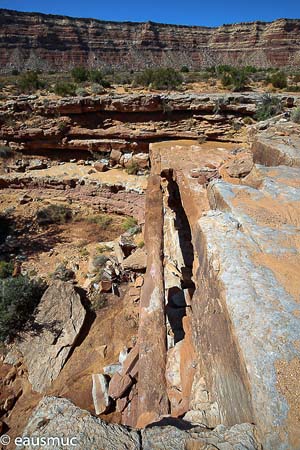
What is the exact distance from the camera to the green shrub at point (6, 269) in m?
5.83

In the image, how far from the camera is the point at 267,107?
10.2m

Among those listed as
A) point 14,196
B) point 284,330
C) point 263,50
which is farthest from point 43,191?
point 263,50

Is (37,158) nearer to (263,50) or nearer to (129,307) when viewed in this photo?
(129,307)

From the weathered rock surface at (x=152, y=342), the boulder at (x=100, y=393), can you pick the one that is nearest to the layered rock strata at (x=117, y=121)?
the weathered rock surface at (x=152, y=342)

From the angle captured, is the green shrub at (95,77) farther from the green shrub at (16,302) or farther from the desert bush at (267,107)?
the green shrub at (16,302)

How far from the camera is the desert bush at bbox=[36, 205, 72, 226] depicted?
8.27 meters

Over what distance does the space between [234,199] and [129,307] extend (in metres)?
2.91

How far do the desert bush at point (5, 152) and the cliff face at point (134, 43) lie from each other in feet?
94.6

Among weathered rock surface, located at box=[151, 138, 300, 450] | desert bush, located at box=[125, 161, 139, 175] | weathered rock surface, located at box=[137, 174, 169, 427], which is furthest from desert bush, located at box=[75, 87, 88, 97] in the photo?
weathered rock surface, located at box=[151, 138, 300, 450]

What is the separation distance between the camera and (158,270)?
9.45 ft

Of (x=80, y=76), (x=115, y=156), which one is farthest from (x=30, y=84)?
(x=115, y=156)

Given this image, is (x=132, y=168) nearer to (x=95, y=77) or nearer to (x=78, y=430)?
(x=95, y=77)

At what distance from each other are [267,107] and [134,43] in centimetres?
3589

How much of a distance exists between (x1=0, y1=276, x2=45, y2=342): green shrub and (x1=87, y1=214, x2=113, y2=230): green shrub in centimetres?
321
